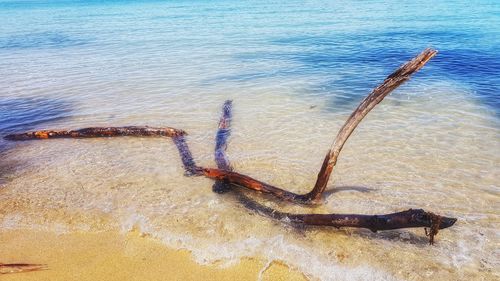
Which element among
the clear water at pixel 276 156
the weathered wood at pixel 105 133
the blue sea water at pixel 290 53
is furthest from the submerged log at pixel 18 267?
the blue sea water at pixel 290 53

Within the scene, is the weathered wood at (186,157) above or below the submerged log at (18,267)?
above

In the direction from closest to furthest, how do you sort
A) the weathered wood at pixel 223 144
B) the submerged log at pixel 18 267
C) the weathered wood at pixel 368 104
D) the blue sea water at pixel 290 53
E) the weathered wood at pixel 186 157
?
the weathered wood at pixel 368 104 → the submerged log at pixel 18 267 → the weathered wood at pixel 223 144 → the weathered wood at pixel 186 157 → the blue sea water at pixel 290 53

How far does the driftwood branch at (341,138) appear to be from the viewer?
4.12 meters

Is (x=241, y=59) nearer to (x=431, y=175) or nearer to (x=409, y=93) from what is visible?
(x=409, y=93)

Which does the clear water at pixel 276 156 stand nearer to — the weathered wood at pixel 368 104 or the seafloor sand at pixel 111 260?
the seafloor sand at pixel 111 260

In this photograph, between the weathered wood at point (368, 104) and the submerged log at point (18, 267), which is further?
the submerged log at point (18, 267)

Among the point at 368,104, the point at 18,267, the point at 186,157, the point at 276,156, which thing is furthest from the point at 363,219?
the point at 18,267

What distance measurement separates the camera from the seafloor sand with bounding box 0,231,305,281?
4.26 m

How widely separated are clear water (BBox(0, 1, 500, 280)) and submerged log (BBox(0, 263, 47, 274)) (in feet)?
2.68

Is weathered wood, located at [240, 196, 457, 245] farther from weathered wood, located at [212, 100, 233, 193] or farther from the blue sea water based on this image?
the blue sea water

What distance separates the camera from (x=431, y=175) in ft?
21.2

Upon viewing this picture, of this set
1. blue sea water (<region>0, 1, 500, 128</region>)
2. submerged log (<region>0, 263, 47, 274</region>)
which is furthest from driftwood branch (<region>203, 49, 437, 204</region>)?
blue sea water (<region>0, 1, 500, 128</region>)

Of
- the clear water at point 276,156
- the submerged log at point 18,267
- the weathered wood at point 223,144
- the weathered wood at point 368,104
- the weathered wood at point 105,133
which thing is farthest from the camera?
the weathered wood at point 105,133

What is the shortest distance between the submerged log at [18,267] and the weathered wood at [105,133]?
4204 millimetres
